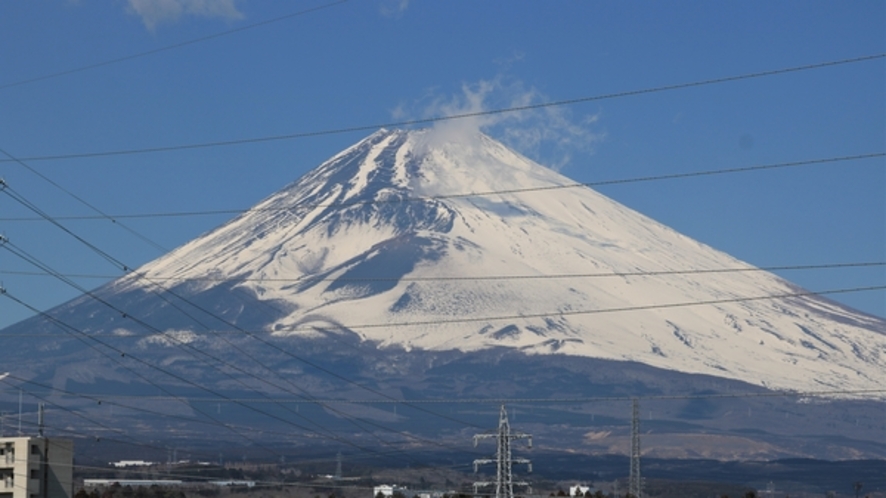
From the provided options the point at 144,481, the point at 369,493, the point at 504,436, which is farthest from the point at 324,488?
the point at 504,436

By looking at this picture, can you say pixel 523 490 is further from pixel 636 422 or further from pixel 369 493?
pixel 636 422

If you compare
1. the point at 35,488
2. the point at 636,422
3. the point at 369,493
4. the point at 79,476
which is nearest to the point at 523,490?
the point at 369,493

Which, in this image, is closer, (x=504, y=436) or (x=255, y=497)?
(x=504, y=436)

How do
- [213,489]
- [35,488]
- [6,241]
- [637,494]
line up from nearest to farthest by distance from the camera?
[6,241]
[35,488]
[637,494]
[213,489]

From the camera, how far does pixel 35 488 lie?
7856cm

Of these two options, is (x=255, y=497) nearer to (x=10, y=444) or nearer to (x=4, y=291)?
(x=10, y=444)

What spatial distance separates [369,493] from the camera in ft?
599

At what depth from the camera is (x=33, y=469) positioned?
79188 mm

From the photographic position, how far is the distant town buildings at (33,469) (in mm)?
77750

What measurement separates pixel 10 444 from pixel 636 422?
118 ft

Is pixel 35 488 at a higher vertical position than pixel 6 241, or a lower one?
lower

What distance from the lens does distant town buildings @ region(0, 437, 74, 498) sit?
7775 centimetres

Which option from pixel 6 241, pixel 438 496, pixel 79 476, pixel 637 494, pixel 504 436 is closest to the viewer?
pixel 6 241

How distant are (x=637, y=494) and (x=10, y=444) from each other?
35939 millimetres
